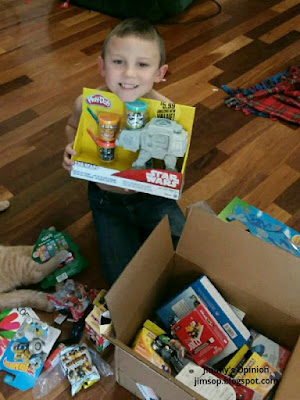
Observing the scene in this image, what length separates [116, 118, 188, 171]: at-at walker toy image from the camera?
91cm

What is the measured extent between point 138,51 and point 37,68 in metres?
1.12

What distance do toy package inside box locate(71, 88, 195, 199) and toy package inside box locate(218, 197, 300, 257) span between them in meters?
0.48

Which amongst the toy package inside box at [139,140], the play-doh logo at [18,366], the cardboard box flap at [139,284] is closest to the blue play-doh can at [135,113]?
the toy package inside box at [139,140]

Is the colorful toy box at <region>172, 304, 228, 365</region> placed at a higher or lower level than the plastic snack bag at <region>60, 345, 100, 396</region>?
higher

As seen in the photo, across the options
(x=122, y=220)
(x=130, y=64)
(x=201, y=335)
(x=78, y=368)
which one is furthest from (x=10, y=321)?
(x=130, y=64)

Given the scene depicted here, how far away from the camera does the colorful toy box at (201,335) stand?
0.94 meters

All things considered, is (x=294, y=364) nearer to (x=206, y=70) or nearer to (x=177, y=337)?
(x=177, y=337)

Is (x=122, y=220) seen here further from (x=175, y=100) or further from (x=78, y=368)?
(x=175, y=100)

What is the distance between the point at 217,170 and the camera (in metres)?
1.55

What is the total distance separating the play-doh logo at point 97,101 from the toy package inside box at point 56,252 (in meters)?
0.46

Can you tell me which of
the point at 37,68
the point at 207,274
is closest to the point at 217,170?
the point at 207,274

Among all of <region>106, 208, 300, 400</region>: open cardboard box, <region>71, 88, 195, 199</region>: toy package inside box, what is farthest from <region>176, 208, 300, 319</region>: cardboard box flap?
<region>71, 88, 195, 199</region>: toy package inside box

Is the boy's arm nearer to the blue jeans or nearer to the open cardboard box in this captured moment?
the blue jeans

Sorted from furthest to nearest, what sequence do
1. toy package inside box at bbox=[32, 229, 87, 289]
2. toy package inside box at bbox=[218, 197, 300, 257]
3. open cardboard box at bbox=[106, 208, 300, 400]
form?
toy package inside box at bbox=[218, 197, 300, 257] < toy package inside box at bbox=[32, 229, 87, 289] < open cardboard box at bbox=[106, 208, 300, 400]
